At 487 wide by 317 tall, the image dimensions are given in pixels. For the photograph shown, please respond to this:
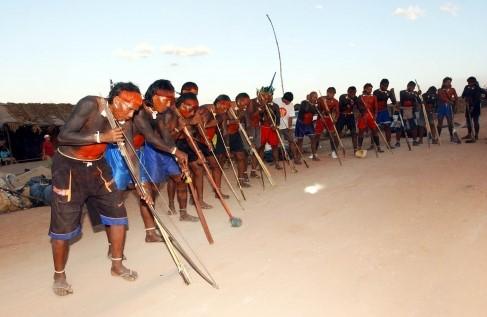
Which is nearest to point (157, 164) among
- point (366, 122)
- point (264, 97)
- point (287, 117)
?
point (264, 97)

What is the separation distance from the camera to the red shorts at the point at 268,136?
9.63 meters

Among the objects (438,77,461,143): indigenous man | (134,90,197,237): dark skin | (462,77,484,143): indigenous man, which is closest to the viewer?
(134,90,197,237): dark skin

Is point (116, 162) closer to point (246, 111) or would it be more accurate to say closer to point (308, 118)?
point (246, 111)

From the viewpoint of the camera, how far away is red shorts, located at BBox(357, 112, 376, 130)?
34.7 ft

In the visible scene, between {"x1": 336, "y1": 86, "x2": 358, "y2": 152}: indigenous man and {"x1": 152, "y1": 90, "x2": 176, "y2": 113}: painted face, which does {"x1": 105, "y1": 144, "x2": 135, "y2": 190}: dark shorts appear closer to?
{"x1": 152, "y1": 90, "x2": 176, "y2": 113}: painted face

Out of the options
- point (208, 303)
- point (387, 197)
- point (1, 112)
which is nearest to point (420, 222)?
point (387, 197)

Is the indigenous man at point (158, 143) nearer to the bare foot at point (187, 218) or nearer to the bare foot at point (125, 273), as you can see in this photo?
the bare foot at point (187, 218)

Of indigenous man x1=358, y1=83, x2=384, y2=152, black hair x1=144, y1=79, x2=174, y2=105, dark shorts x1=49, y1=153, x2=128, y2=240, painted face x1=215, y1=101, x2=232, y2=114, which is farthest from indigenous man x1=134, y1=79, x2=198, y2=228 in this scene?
indigenous man x1=358, y1=83, x2=384, y2=152

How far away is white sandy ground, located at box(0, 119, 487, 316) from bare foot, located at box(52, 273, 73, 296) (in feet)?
0.20

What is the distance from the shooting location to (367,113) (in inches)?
420

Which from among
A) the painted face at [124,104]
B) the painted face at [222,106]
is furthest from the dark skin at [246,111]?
the painted face at [124,104]

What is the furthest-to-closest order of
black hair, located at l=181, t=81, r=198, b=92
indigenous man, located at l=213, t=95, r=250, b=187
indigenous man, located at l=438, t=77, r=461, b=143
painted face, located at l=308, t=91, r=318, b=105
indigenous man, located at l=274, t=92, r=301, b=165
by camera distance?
1. indigenous man, located at l=438, t=77, r=461, b=143
2. indigenous man, located at l=274, t=92, r=301, b=165
3. painted face, located at l=308, t=91, r=318, b=105
4. indigenous man, located at l=213, t=95, r=250, b=187
5. black hair, located at l=181, t=81, r=198, b=92

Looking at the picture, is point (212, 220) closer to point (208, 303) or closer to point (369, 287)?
point (208, 303)

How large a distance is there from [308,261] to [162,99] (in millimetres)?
2653
